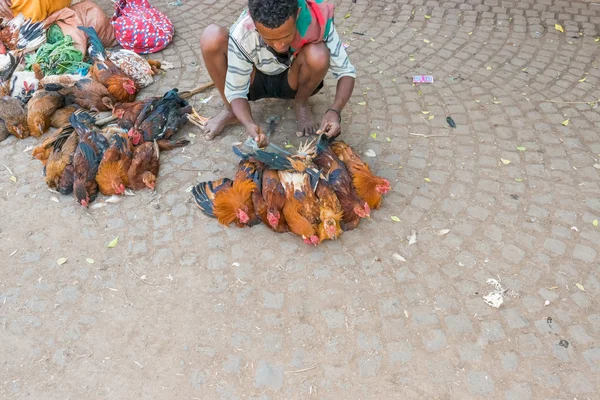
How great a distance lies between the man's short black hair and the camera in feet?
8.54

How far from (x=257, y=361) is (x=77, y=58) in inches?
152

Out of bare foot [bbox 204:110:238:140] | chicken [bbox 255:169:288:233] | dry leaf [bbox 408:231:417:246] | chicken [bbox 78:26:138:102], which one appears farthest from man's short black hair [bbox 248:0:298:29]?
chicken [bbox 78:26:138:102]

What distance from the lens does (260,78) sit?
3.68 metres

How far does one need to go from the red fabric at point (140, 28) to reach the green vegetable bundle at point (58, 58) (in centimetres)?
50

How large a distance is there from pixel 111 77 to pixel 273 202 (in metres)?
2.28

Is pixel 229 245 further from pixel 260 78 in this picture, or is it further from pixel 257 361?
pixel 260 78

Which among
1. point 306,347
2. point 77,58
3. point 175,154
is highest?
point 77,58

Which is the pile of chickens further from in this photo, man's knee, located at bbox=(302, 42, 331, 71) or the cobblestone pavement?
man's knee, located at bbox=(302, 42, 331, 71)

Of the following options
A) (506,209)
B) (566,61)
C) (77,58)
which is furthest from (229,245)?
(566,61)

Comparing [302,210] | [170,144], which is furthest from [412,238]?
[170,144]

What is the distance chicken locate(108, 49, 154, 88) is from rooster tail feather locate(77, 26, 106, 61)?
89 mm

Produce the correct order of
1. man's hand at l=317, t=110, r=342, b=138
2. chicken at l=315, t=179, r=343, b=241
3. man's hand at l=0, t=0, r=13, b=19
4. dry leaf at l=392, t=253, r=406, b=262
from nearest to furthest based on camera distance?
1. chicken at l=315, t=179, r=343, b=241
2. dry leaf at l=392, t=253, r=406, b=262
3. man's hand at l=317, t=110, r=342, b=138
4. man's hand at l=0, t=0, r=13, b=19

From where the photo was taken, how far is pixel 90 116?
399 cm

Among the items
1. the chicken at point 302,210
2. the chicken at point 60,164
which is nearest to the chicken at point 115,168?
the chicken at point 60,164
